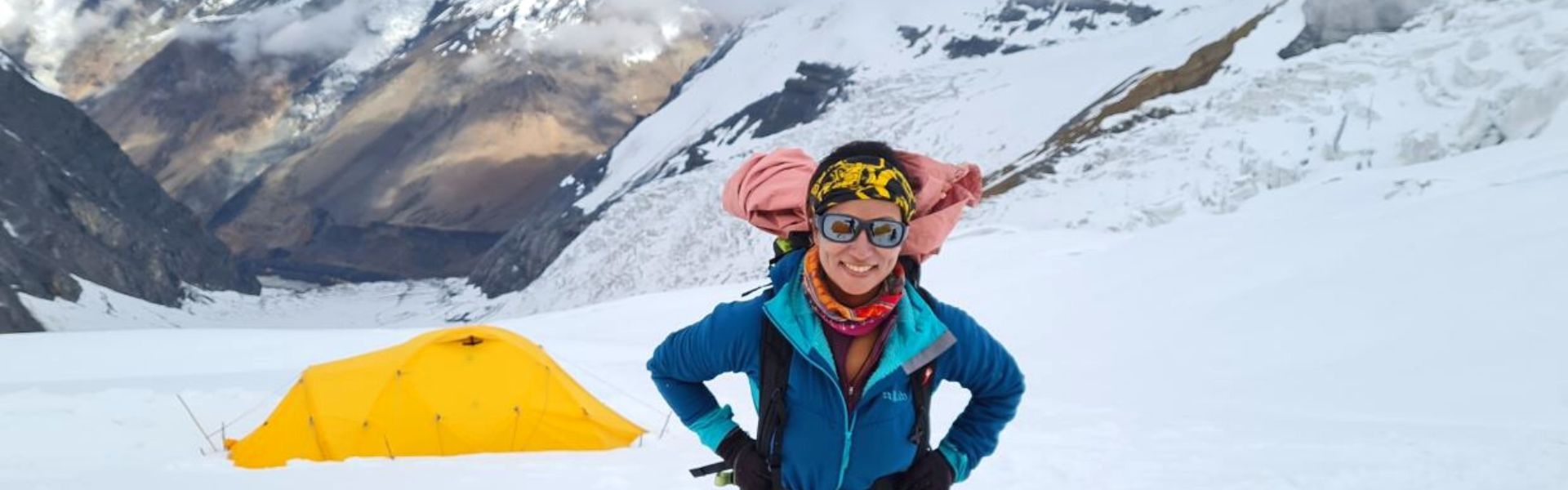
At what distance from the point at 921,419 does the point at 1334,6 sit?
33.2m

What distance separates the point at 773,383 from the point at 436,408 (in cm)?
647

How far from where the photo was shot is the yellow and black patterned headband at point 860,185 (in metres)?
2.64

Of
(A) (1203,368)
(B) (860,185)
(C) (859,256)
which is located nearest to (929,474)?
(C) (859,256)

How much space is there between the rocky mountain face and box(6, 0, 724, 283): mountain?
26.7 meters

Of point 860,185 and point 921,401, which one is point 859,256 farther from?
point 921,401

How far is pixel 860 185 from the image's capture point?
264 cm

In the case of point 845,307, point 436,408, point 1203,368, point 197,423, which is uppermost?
point 845,307

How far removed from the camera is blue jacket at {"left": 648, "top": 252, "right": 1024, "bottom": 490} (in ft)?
8.97

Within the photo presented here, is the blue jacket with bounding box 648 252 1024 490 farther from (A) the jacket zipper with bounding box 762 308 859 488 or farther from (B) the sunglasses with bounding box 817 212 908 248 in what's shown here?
(B) the sunglasses with bounding box 817 212 908 248

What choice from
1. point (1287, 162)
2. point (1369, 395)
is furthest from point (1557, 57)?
point (1369, 395)

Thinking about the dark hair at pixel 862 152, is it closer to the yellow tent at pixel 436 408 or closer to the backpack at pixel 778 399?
the backpack at pixel 778 399

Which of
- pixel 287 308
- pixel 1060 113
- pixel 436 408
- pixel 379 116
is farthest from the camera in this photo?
pixel 379 116

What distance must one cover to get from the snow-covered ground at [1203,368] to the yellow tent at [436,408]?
1.82ft

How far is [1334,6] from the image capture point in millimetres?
30984
